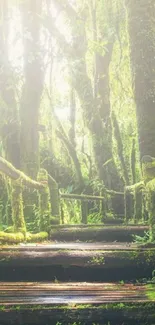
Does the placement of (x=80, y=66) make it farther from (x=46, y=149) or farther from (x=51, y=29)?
(x=46, y=149)

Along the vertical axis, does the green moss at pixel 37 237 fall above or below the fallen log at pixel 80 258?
above

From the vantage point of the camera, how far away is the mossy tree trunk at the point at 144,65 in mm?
5859

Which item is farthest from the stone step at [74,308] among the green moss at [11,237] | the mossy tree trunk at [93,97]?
the mossy tree trunk at [93,97]

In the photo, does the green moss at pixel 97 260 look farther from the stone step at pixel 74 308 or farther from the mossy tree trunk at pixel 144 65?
the mossy tree trunk at pixel 144 65

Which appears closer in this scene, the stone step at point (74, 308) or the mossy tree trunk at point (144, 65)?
the stone step at point (74, 308)

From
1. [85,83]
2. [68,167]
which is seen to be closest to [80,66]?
[85,83]

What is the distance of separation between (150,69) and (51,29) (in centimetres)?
439

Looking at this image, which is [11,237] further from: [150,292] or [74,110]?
[74,110]

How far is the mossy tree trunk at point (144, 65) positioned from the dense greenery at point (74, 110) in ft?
0.05

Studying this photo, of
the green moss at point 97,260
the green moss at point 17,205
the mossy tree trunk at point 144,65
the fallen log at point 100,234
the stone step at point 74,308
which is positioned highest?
the mossy tree trunk at point 144,65

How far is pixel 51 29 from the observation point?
32.0 ft

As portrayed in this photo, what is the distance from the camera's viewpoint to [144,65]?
6.13 m

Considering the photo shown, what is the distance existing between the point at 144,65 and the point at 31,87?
10.7 ft

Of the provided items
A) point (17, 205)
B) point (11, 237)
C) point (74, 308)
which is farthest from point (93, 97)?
point (74, 308)
